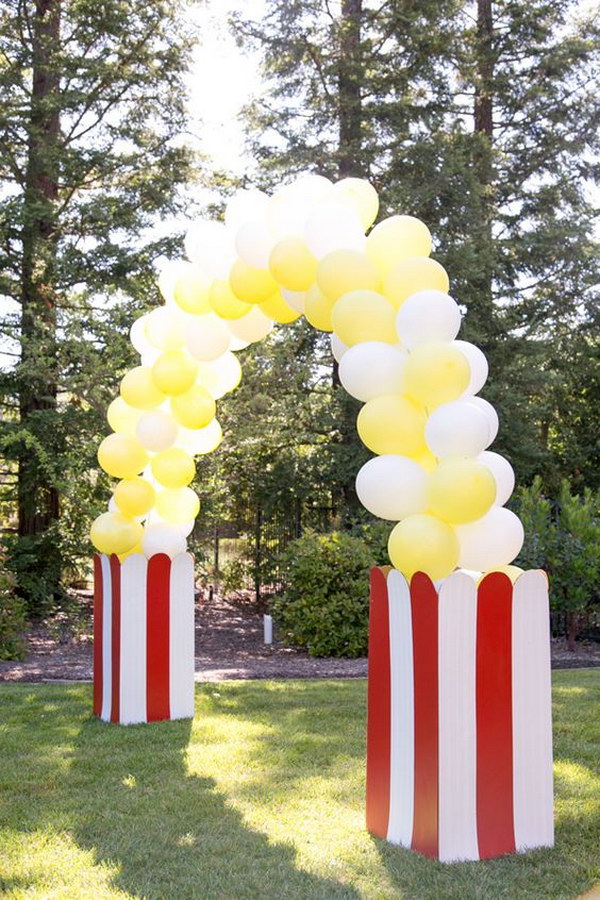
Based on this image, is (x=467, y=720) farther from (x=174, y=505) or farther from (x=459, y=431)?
(x=174, y=505)

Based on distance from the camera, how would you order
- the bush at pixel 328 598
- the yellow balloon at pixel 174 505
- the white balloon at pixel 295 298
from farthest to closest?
the bush at pixel 328 598 < the yellow balloon at pixel 174 505 < the white balloon at pixel 295 298

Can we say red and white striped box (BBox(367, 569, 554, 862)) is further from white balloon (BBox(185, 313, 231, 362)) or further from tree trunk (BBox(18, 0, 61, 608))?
tree trunk (BBox(18, 0, 61, 608))

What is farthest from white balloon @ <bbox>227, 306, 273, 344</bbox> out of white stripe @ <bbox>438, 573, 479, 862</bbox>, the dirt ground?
the dirt ground

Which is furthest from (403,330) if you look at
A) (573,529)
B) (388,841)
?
(573,529)

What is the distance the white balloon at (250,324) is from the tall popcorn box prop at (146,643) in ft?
5.45

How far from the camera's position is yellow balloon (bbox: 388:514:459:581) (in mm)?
3836

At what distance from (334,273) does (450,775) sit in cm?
234

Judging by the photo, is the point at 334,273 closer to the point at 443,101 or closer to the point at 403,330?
the point at 403,330

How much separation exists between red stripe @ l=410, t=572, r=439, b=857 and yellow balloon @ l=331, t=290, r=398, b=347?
114 cm

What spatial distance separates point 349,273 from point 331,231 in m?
0.31

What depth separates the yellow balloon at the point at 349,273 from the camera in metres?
4.27

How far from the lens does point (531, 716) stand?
→ 3.89 m

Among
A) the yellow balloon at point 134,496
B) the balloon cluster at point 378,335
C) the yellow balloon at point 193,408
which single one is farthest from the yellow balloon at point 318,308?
the yellow balloon at point 134,496

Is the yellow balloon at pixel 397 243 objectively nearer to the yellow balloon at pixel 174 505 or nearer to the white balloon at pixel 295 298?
the white balloon at pixel 295 298
